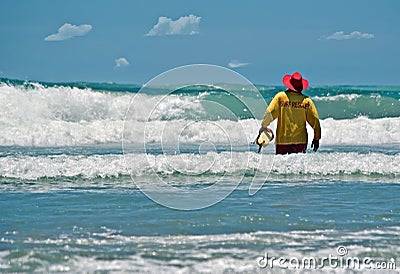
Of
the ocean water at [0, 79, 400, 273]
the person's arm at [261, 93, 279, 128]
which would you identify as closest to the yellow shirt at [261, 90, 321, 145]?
the person's arm at [261, 93, 279, 128]

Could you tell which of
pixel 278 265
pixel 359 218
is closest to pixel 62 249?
pixel 278 265

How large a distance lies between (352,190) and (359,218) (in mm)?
1719

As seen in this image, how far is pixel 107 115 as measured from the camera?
2186cm

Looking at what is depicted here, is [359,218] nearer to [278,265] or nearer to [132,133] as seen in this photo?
[278,265]

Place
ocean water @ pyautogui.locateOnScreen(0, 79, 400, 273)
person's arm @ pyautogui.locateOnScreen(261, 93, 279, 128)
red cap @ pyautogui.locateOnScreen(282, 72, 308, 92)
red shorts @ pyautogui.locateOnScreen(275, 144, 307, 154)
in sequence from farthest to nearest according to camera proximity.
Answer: red shorts @ pyautogui.locateOnScreen(275, 144, 307, 154) < red cap @ pyautogui.locateOnScreen(282, 72, 308, 92) < person's arm @ pyautogui.locateOnScreen(261, 93, 279, 128) < ocean water @ pyautogui.locateOnScreen(0, 79, 400, 273)

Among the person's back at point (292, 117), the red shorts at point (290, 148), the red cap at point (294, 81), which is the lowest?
the red shorts at point (290, 148)

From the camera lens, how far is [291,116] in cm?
865

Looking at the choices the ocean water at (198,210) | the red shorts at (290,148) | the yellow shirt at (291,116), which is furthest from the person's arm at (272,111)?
the red shorts at (290,148)

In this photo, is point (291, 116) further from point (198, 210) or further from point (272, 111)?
point (198, 210)

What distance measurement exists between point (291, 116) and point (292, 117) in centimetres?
3

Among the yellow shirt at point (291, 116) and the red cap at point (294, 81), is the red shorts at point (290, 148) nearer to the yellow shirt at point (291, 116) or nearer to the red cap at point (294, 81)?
the yellow shirt at point (291, 116)

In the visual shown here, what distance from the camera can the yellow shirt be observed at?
851cm

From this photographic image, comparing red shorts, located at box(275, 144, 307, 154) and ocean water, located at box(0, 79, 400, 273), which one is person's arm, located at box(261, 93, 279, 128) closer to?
ocean water, located at box(0, 79, 400, 273)

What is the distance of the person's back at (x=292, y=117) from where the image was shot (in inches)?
336
